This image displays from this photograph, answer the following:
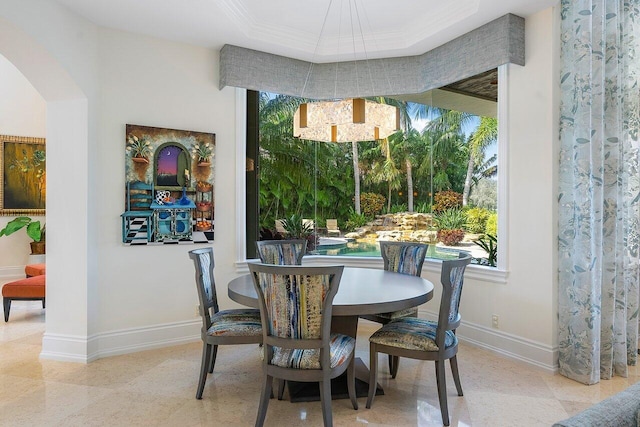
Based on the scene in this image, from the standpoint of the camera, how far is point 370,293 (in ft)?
8.46

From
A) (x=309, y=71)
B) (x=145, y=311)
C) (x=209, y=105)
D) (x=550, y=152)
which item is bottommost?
(x=145, y=311)

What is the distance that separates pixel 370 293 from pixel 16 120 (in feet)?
22.2

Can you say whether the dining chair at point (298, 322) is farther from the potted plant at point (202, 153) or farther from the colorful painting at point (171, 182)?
the potted plant at point (202, 153)

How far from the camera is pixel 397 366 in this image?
3.06m

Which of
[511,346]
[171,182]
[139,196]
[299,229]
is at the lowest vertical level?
[511,346]

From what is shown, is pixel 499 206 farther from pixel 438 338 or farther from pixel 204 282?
pixel 204 282

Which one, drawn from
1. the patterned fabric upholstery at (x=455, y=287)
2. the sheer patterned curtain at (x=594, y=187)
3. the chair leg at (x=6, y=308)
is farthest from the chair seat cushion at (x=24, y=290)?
the sheer patterned curtain at (x=594, y=187)

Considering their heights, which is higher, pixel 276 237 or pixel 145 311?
pixel 276 237

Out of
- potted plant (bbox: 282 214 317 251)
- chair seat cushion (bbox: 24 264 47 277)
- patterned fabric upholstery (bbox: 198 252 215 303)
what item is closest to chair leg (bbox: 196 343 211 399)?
patterned fabric upholstery (bbox: 198 252 215 303)

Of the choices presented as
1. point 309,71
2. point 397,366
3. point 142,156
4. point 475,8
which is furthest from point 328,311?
point 309,71

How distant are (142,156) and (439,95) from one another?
3.01m

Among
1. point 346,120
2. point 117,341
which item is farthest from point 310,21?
point 117,341

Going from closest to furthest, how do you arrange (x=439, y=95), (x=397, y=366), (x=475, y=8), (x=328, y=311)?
(x=328, y=311) → (x=397, y=366) → (x=475, y=8) → (x=439, y=95)

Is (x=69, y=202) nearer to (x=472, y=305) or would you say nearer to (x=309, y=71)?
(x=309, y=71)
